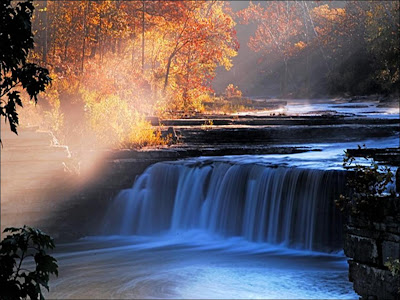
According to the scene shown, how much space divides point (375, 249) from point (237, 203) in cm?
901

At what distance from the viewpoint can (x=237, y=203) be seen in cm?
1756

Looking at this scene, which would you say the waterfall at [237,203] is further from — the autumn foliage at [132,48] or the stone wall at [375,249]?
the autumn foliage at [132,48]

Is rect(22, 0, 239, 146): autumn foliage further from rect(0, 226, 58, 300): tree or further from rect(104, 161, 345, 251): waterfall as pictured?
A: rect(0, 226, 58, 300): tree

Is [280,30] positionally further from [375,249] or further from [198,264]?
[375,249]

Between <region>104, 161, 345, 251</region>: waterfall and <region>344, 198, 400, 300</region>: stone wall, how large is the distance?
6.78 m

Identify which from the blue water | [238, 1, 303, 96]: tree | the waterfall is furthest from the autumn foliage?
[238, 1, 303, 96]: tree

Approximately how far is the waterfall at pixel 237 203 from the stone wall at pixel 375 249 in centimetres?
678

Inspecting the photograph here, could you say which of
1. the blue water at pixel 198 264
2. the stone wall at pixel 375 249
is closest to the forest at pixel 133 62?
the blue water at pixel 198 264

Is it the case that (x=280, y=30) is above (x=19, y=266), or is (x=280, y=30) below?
above

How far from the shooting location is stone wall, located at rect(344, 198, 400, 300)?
842 cm

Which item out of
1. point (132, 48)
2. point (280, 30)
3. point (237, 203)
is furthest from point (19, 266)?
point (280, 30)

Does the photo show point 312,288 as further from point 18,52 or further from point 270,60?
point 270,60

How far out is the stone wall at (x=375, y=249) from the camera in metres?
8.42

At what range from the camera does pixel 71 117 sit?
24578mm
